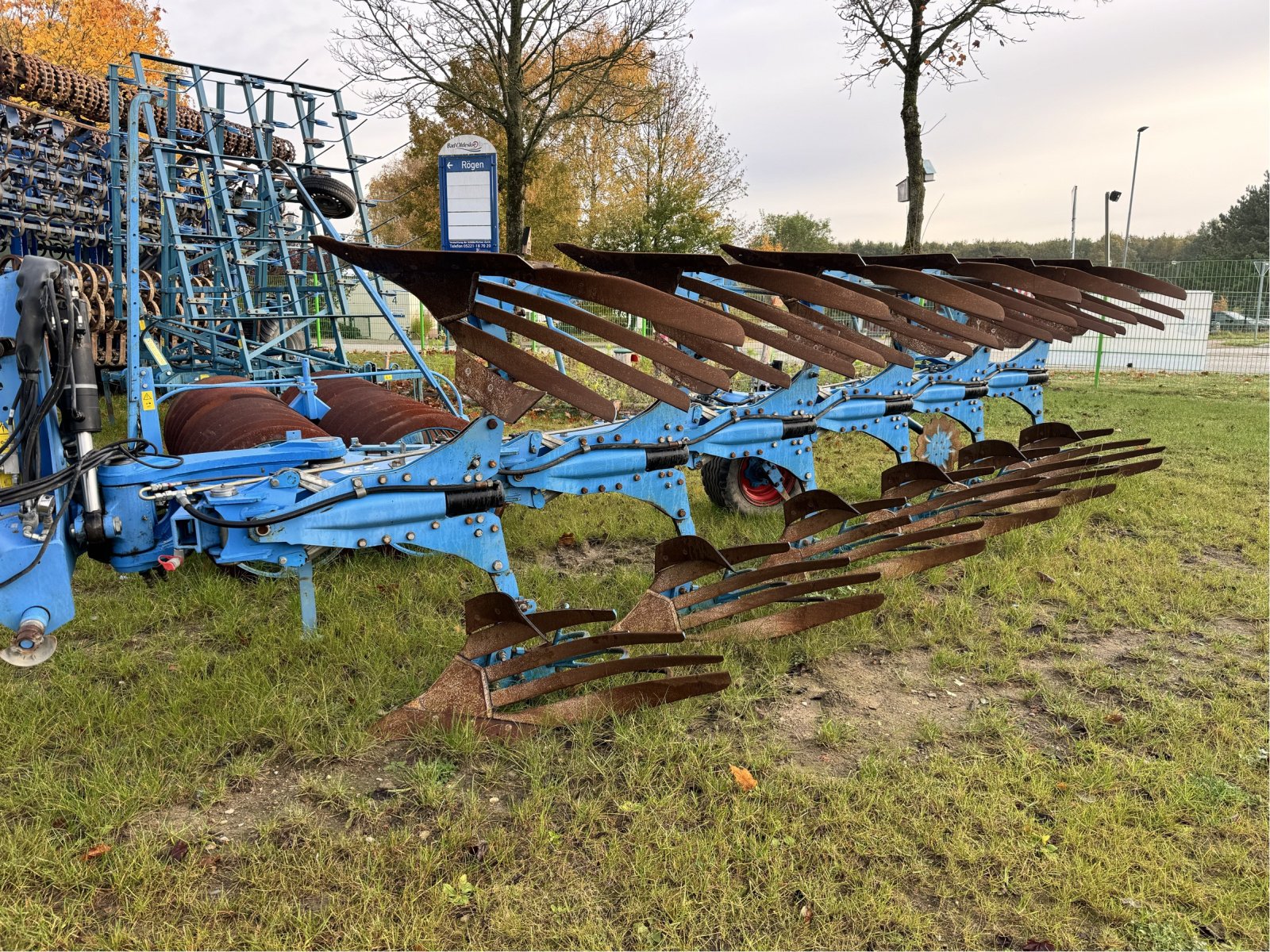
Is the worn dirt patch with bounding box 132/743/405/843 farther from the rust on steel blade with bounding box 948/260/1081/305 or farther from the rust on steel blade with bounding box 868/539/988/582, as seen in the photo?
the rust on steel blade with bounding box 948/260/1081/305

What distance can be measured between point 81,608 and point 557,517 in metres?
2.91

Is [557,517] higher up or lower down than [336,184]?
lower down

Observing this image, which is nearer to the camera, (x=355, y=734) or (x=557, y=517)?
(x=355, y=734)

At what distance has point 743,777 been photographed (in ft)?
8.89

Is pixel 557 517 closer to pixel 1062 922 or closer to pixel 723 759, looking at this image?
pixel 723 759

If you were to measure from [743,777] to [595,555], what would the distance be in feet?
8.77

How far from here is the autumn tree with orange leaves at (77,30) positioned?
57.5 ft

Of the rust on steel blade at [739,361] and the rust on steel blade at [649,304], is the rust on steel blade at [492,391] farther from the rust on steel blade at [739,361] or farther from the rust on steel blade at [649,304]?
the rust on steel blade at [739,361]

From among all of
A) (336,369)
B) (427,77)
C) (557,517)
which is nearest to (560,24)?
(427,77)

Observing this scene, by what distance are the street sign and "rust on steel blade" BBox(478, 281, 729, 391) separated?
545 cm

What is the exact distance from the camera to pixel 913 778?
2.69 metres

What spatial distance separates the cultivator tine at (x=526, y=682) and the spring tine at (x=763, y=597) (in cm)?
48

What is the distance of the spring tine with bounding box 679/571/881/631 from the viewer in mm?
3489

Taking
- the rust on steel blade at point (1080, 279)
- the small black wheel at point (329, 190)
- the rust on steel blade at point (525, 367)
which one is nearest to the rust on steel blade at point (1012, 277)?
the rust on steel blade at point (1080, 279)
